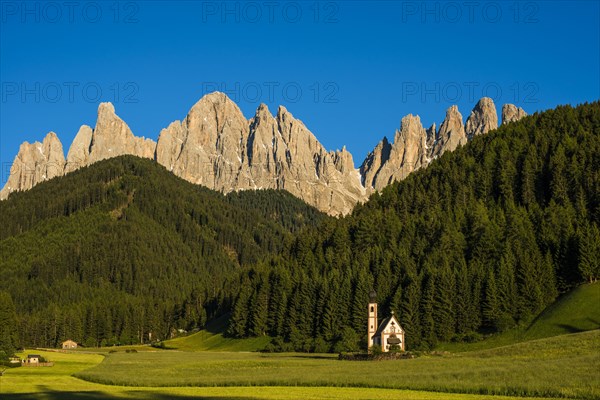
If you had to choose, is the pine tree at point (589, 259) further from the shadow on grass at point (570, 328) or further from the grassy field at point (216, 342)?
the grassy field at point (216, 342)

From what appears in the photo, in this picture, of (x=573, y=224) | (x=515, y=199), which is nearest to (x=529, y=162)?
(x=515, y=199)

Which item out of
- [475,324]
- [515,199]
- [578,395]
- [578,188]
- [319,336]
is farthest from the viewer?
[515,199]

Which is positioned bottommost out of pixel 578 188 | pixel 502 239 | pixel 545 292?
pixel 545 292

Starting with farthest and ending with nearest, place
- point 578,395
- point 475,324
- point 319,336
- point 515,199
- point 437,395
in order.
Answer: point 515,199
point 319,336
point 475,324
point 437,395
point 578,395

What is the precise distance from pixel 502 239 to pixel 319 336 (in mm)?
39990

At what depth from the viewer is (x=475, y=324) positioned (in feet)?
411

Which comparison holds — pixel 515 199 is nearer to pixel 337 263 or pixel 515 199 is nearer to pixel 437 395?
pixel 337 263

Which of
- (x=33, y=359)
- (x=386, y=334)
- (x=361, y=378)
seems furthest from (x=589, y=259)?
(x=33, y=359)

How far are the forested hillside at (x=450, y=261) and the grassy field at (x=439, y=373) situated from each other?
33272 mm

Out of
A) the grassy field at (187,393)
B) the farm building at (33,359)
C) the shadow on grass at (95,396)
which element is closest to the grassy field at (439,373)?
the grassy field at (187,393)

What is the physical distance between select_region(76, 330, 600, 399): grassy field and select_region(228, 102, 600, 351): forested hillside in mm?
33272

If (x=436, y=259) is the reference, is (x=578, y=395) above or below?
below

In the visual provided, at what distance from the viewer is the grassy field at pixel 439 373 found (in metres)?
61.8

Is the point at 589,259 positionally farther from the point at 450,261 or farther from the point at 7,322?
the point at 7,322
